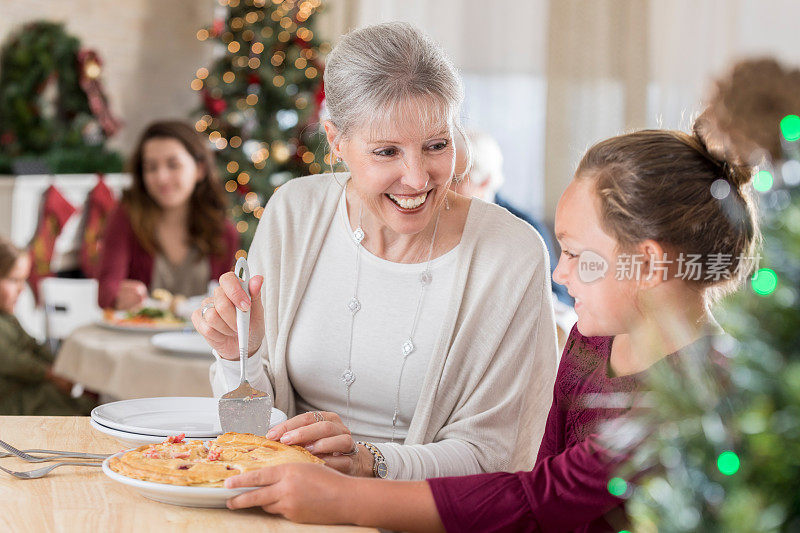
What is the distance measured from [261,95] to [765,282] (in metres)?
5.38

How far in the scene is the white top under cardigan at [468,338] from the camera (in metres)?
1.53

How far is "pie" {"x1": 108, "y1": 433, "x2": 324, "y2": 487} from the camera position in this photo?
3.26 feet

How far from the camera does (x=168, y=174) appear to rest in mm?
3746

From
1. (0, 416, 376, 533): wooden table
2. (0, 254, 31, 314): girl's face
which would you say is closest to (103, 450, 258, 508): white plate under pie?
(0, 416, 376, 533): wooden table

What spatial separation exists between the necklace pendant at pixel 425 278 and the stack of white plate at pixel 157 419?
0.43m

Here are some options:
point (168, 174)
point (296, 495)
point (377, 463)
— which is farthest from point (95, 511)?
point (168, 174)

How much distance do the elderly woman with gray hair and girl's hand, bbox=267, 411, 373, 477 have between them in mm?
159

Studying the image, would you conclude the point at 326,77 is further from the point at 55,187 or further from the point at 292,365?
the point at 55,187

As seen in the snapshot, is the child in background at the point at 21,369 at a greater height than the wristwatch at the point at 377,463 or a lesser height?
lesser

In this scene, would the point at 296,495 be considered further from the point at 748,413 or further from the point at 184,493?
the point at 748,413

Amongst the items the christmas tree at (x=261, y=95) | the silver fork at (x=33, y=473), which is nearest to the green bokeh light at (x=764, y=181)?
the silver fork at (x=33, y=473)

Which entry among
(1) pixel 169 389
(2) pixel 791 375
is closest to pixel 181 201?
(1) pixel 169 389

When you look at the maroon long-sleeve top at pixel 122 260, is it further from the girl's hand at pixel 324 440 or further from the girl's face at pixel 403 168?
the girl's hand at pixel 324 440

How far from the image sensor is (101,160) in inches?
241
